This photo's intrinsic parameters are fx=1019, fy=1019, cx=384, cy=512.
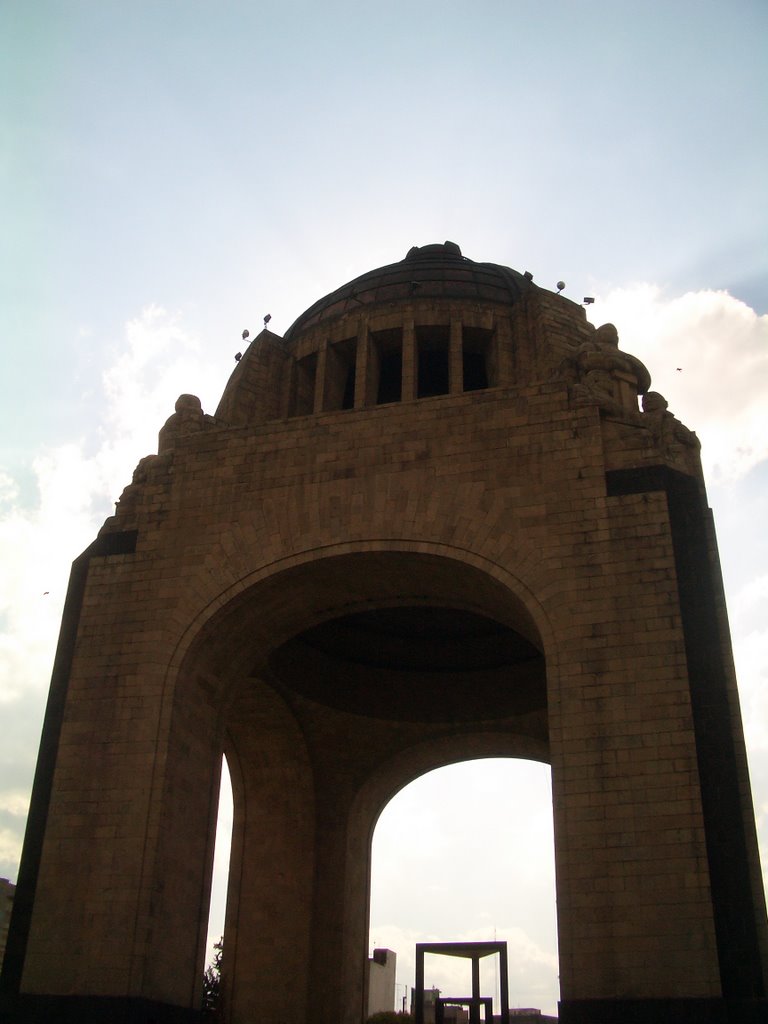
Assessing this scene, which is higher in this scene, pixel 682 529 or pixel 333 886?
pixel 682 529

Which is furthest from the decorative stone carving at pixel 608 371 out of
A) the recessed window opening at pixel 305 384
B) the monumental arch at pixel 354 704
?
the recessed window opening at pixel 305 384

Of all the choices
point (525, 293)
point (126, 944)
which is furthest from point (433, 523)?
point (525, 293)

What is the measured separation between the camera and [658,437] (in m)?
13.9

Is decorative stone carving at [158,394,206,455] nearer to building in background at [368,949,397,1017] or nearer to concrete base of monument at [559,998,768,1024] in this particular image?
concrete base of monument at [559,998,768,1024]

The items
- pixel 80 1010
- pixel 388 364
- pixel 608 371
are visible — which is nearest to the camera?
pixel 80 1010

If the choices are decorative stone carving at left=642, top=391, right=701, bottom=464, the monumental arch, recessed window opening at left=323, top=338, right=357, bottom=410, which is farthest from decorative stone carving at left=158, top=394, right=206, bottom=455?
decorative stone carving at left=642, top=391, right=701, bottom=464

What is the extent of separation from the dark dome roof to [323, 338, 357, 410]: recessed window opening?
0.77m

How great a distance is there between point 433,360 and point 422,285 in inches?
60.6

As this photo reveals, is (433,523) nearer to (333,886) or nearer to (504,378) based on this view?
(504,378)

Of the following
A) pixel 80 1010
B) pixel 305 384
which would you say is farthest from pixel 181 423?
pixel 80 1010

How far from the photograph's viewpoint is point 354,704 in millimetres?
20125

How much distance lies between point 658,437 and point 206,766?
7.81 metres

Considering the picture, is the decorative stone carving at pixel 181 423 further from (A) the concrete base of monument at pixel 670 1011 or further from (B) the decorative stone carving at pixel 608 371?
(A) the concrete base of monument at pixel 670 1011

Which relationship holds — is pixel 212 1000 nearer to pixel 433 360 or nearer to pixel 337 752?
pixel 337 752
